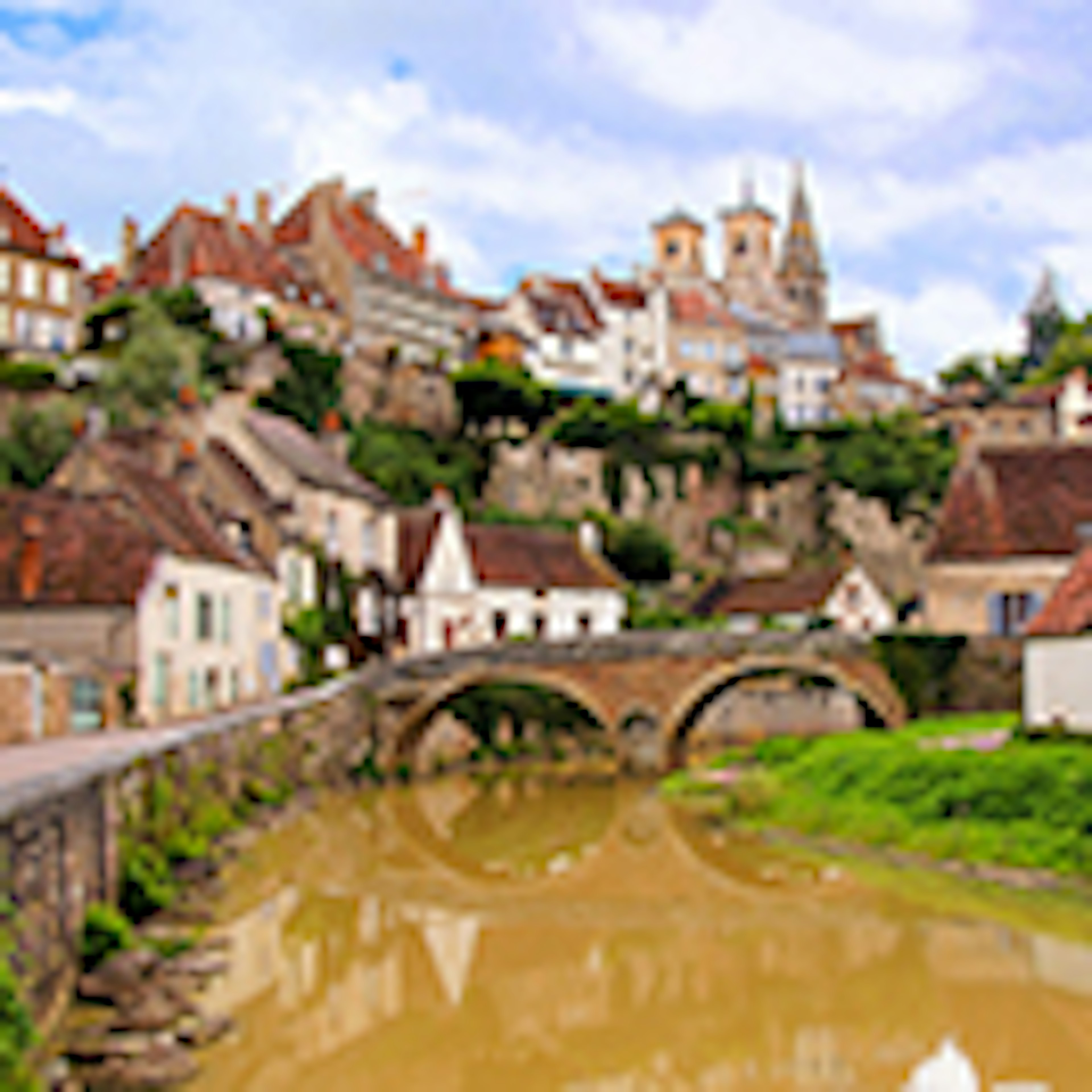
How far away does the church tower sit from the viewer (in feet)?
369

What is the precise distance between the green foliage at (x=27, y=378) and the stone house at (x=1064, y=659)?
31185 mm

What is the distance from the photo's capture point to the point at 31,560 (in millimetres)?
26703

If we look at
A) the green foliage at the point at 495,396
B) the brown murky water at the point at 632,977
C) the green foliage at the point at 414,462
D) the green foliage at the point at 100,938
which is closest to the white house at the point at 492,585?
the green foliage at the point at 414,462

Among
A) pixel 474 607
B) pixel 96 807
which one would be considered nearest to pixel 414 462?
pixel 474 607

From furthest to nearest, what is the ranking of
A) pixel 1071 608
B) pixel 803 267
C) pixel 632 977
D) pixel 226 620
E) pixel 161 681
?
pixel 803 267 → pixel 226 620 → pixel 161 681 → pixel 1071 608 → pixel 632 977

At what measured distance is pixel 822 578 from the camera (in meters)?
52.1

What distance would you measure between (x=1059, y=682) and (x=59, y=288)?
3972 cm

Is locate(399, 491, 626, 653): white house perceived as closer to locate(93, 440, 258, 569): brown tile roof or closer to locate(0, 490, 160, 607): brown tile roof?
locate(93, 440, 258, 569): brown tile roof

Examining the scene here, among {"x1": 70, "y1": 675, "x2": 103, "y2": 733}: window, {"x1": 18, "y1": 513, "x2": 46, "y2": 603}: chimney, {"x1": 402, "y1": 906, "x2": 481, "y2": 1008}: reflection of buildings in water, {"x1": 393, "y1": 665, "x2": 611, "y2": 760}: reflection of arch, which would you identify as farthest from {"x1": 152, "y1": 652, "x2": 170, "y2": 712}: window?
{"x1": 402, "y1": 906, "x2": 481, "y2": 1008}: reflection of buildings in water

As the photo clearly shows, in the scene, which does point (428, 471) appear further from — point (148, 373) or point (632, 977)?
point (632, 977)

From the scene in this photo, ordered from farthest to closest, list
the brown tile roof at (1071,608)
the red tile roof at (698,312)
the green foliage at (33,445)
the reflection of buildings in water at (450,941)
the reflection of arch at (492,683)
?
1. the red tile roof at (698,312)
2. the green foliage at (33,445)
3. the reflection of arch at (492,683)
4. the brown tile roof at (1071,608)
5. the reflection of buildings in water at (450,941)

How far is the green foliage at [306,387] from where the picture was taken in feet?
166

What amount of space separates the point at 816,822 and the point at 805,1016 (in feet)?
38.1

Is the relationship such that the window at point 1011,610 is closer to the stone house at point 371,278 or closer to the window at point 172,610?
the window at point 172,610
